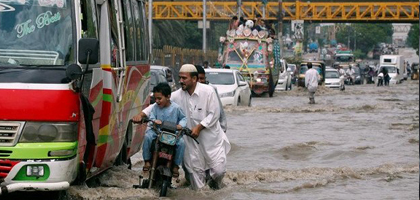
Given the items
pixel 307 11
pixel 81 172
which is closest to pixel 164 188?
pixel 81 172

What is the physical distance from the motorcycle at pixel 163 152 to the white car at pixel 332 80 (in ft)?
151

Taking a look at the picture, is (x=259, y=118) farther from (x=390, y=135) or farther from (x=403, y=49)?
(x=403, y=49)

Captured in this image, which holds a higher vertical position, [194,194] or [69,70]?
[69,70]

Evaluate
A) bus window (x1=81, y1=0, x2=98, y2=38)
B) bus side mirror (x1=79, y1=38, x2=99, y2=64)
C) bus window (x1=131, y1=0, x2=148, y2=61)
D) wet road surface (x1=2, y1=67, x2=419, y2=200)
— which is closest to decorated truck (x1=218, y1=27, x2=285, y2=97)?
wet road surface (x1=2, y1=67, x2=419, y2=200)

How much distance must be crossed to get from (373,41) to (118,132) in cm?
15714

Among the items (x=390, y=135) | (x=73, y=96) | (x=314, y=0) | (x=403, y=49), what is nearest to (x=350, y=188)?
(x=73, y=96)

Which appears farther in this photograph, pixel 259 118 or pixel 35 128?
pixel 259 118

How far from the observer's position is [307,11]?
8575 centimetres

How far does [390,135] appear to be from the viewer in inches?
878

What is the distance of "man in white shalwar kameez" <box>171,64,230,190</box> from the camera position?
439 inches

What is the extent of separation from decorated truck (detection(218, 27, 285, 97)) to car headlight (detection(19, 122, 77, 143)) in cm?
3257

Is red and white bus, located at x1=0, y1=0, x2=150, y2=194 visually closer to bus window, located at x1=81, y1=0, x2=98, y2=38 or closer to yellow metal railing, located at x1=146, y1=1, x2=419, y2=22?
bus window, located at x1=81, y1=0, x2=98, y2=38

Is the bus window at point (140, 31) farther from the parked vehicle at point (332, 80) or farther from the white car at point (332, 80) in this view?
the white car at point (332, 80)

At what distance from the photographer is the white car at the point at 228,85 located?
1171 inches
